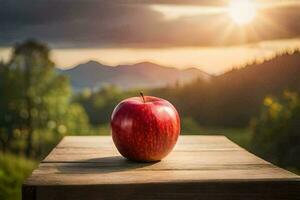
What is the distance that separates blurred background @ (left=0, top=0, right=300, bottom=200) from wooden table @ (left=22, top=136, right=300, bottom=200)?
7.33 ft

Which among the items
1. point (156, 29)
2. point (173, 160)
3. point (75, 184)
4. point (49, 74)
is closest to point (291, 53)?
point (156, 29)

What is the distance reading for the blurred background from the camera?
13.4 feet

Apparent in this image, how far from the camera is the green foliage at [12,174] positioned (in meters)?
3.74

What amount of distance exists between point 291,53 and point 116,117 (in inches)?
98.3

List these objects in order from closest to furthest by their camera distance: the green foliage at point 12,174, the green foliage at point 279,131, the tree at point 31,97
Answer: the green foliage at point 12,174 < the green foliage at point 279,131 < the tree at point 31,97

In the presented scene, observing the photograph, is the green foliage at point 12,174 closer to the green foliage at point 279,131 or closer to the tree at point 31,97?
the tree at point 31,97

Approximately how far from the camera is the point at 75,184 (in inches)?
60.6

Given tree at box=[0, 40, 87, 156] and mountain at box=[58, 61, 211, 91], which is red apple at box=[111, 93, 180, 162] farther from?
tree at box=[0, 40, 87, 156]

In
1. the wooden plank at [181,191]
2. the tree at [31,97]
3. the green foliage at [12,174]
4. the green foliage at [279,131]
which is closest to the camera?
the wooden plank at [181,191]

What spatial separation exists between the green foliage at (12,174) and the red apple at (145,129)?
2027 mm

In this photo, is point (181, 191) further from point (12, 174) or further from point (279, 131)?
point (279, 131)

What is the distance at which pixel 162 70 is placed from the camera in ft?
13.8

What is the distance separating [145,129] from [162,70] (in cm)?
239

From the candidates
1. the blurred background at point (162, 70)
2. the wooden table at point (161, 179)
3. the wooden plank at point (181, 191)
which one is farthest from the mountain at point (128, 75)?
the wooden plank at point (181, 191)
